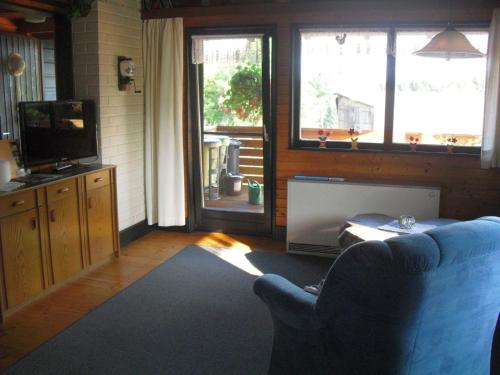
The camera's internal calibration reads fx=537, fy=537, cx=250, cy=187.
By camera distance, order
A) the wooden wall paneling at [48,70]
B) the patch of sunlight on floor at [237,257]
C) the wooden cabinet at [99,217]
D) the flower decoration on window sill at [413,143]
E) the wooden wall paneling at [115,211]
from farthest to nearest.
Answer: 1. the wooden wall paneling at [48,70]
2. the flower decoration on window sill at [413,143]
3. the wooden wall paneling at [115,211]
4. the patch of sunlight on floor at [237,257]
5. the wooden cabinet at [99,217]

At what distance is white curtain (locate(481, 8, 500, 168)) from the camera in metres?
4.17

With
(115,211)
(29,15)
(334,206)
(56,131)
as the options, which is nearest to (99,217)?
(115,211)

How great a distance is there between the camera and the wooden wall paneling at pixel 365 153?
4457 mm

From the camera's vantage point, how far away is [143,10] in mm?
5082

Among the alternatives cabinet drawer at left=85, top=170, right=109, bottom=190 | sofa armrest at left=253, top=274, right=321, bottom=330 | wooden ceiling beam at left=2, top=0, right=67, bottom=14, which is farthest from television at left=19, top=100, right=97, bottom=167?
sofa armrest at left=253, top=274, right=321, bottom=330

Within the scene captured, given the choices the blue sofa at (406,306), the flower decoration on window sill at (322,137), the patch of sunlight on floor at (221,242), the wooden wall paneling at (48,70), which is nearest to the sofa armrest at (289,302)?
the blue sofa at (406,306)

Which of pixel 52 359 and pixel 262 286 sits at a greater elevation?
pixel 262 286

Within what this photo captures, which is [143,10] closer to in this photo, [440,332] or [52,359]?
[52,359]

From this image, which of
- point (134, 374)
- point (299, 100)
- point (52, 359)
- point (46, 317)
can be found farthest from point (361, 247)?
point (299, 100)

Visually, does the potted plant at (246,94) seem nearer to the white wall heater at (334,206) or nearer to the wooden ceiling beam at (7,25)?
the white wall heater at (334,206)

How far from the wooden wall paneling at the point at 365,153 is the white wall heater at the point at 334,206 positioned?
0.24m

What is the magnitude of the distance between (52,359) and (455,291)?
2191 millimetres

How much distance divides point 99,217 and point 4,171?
985mm

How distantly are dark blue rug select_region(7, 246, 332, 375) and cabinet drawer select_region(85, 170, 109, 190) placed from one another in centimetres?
83
